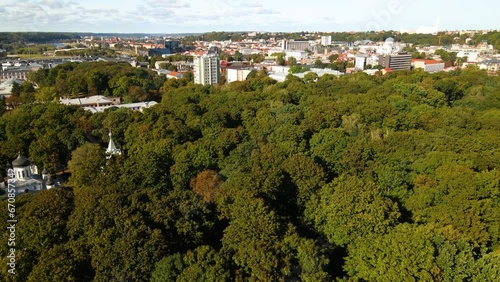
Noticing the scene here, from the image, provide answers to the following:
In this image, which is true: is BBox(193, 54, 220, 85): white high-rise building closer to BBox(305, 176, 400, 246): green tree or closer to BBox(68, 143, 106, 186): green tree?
BBox(68, 143, 106, 186): green tree

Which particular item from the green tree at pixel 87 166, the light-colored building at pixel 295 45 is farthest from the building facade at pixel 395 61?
the green tree at pixel 87 166

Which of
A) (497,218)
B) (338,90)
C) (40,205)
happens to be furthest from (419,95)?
(40,205)

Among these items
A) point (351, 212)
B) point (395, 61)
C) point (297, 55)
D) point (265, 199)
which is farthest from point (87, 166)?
point (297, 55)

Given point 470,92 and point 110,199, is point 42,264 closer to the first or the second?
point 110,199

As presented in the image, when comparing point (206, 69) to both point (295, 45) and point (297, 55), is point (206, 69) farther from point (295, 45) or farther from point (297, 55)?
point (295, 45)

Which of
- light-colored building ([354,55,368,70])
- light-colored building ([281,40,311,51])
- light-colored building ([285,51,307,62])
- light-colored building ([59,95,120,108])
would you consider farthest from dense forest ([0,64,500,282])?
light-colored building ([281,40,311,51])
